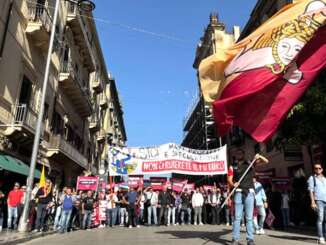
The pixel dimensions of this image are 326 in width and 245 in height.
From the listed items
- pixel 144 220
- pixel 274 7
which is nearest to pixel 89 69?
pixel 274 7

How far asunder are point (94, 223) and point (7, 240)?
29.5ft

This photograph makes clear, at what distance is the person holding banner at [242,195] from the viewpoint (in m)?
7.83

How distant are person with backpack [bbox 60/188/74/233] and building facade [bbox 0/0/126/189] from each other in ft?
11.6

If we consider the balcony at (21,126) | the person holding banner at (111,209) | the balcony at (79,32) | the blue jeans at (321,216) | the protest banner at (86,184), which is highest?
the balcony at (79,32)

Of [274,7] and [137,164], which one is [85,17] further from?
[137,164]

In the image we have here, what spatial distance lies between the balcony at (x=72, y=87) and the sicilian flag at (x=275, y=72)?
18.7 metres

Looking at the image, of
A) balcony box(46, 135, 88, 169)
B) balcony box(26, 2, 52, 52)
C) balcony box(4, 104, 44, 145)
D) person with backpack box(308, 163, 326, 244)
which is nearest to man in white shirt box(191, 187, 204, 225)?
balcony box(4, 104, 44, 145)

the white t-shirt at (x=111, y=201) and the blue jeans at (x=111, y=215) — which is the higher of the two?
the white t-shirt at (x=111, y=201)

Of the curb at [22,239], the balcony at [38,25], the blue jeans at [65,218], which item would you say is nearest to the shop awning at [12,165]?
the blue jeans at [65,218]

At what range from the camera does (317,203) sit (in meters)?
9.17

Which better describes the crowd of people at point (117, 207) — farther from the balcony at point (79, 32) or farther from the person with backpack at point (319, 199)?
the balcony at point (79, 32)

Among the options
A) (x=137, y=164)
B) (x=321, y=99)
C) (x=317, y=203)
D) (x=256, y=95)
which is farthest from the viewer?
(x=137, y=164)

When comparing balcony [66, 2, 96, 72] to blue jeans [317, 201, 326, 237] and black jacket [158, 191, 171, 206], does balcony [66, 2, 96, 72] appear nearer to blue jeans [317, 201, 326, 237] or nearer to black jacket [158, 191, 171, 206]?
black jacket [158, 191, 171, 206]

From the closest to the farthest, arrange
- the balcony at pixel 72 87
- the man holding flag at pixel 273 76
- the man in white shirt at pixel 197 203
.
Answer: the man holding flag at pixel 273 76
the man in white shirt at pixel 197 203
the balcony at pixel 72 87
